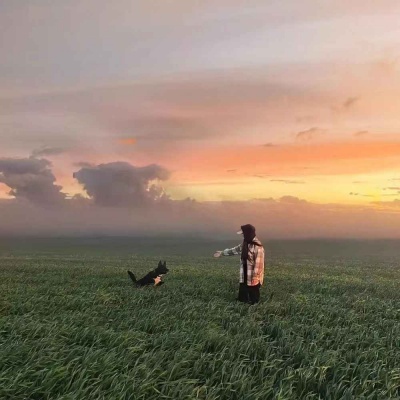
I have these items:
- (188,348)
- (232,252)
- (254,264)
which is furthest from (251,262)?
(188,348)

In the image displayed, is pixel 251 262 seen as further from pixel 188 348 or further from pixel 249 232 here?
pixel 188 348

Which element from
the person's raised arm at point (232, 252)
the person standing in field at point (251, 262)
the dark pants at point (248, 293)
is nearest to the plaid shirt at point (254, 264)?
the person standing in field at point (251, 262)

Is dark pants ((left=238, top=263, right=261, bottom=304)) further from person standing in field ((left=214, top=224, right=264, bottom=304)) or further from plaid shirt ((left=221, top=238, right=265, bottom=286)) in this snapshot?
plaid shirt ((left=221, top=238, right=265, bottom=286))

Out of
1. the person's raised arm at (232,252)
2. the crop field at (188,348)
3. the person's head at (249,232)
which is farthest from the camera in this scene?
the person's raised arm at (232,252)

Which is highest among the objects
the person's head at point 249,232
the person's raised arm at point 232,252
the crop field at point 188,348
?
the person's head at point 249,232

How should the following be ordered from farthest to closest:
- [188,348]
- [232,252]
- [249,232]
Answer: [232,252] → [249,232] → [188,348]

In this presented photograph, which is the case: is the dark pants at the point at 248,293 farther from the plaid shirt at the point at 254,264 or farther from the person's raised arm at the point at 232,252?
the person's raised arm at the point at 232,252

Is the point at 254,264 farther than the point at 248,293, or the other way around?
the point at 248,293

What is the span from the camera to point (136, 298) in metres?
14.6

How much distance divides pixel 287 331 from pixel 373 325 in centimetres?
377

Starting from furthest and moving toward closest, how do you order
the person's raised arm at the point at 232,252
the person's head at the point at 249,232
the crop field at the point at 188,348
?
the person's raised arm at the point at 232,252
the person's head at the point at 249,232
the crop field at the point at 188,348

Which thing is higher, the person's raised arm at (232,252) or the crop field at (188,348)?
the person's raised arm at (232,252)

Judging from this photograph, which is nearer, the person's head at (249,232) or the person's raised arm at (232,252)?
the person's head at (249,232)

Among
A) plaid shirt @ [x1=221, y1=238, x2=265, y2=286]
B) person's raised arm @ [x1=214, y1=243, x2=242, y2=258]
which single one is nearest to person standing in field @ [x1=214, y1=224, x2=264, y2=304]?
plaid shirt @ [x1=221, y1=238, x2=265, y2=286]
